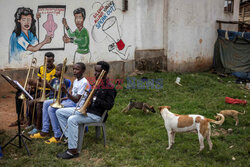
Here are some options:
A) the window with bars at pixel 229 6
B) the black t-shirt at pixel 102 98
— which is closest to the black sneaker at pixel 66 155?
the black t-shirt at pixel 102 98

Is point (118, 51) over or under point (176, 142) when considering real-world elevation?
over

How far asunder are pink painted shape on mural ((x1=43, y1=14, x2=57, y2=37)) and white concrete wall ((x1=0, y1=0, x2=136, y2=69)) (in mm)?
347

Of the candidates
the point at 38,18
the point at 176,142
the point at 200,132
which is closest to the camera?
the point at 200,132

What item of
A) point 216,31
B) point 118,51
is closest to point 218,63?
point 216,31

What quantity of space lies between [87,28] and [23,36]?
229 centimetres

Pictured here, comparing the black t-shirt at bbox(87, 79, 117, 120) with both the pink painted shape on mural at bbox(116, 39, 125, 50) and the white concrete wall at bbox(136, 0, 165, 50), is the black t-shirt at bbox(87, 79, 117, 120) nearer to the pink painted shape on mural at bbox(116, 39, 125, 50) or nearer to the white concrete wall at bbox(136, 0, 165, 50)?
the pink painted shape on mural at bbox(116, 39, 125, 50)

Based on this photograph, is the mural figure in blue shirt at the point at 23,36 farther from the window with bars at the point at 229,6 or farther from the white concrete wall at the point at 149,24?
the window with bars at the point at 229,6

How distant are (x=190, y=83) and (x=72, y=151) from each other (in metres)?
6.75

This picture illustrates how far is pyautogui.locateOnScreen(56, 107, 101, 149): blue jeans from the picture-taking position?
432 centimetres

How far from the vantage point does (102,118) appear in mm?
4586

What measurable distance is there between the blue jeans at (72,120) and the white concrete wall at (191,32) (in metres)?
7.83

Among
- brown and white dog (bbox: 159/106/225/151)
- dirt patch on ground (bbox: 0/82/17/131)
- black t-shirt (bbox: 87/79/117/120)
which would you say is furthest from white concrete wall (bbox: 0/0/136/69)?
brown and white dog (bbox: 159/106/225/151)

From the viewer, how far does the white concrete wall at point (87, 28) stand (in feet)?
26.8

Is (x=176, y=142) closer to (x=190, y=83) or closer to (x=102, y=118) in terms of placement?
(x=102, y=118)
